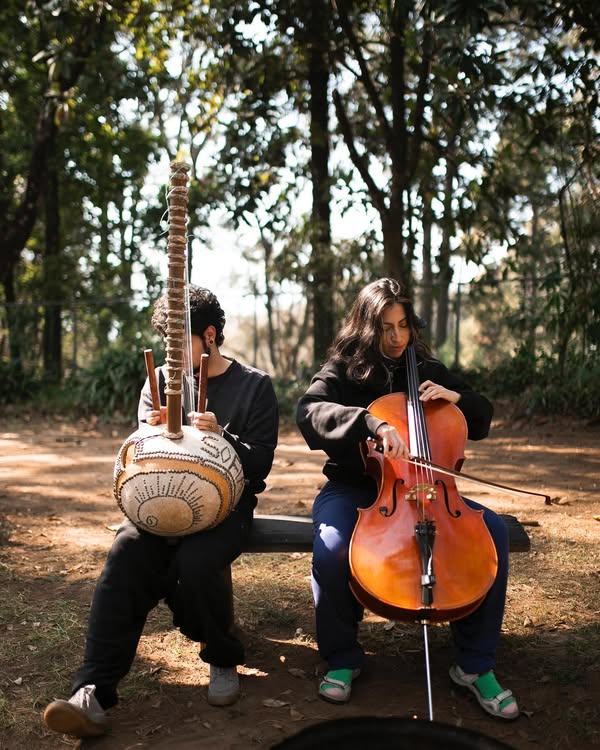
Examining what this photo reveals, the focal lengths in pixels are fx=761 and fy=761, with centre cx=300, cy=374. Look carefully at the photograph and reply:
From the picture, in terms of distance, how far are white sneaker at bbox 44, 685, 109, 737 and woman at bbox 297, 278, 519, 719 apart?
759 mm

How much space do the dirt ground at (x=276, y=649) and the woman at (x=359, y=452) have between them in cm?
14

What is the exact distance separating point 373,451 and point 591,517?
2.66 meters

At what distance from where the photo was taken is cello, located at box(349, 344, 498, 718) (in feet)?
7.56

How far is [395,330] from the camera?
117 inches

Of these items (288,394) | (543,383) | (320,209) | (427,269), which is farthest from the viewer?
(427,269)

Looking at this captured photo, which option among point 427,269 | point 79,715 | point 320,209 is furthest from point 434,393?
point 427,269

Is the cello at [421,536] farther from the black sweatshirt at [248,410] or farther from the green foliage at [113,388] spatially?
the green foliage at [113,388]

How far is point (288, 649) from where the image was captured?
3109 millimetres

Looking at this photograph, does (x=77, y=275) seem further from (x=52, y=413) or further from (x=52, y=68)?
(x=52, y=68)

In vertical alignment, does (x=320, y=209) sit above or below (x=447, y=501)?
above

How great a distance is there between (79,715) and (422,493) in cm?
126

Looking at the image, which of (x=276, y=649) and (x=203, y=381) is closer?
(x=203, y=381)

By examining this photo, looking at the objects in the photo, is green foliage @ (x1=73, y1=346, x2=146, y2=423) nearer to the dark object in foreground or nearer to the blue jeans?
the blue jeans

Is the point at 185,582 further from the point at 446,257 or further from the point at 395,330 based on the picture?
the point at 446,257
